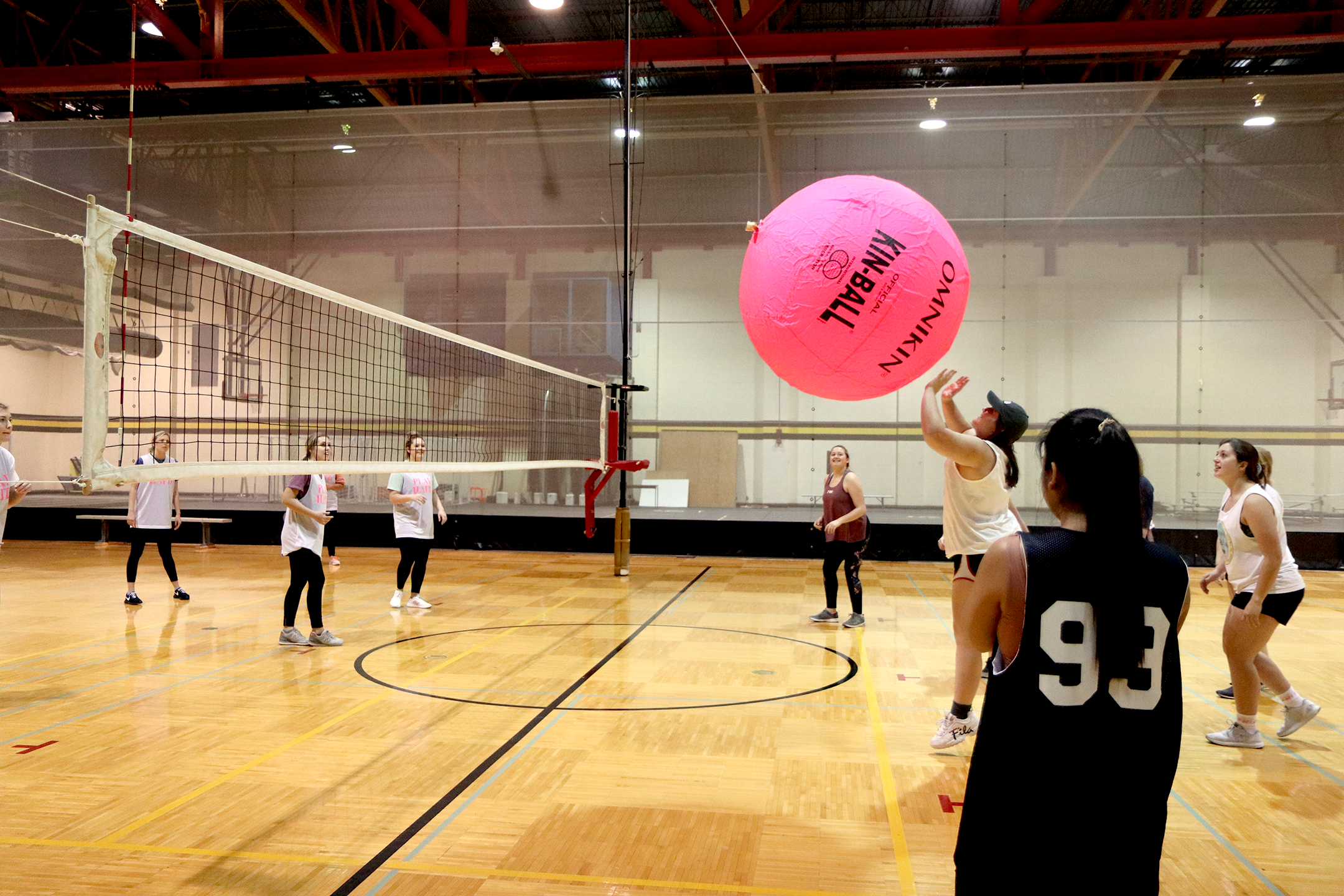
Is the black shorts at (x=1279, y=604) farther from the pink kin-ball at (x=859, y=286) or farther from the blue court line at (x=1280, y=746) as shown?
the pink kin-ball at (x=859, y=286)

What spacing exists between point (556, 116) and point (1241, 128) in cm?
952

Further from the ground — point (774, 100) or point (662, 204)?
point (774, 100)

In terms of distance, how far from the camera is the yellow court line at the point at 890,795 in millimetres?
2781

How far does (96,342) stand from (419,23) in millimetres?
10479

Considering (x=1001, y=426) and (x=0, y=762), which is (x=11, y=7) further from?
(x=1001, y=426)

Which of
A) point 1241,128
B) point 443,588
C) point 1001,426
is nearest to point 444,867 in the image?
point 1001,426

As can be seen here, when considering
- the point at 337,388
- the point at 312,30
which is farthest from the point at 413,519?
the point at 312,30

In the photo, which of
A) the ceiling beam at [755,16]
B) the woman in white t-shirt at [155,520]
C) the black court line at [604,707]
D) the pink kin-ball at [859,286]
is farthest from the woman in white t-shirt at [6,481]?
the ceiling beam at [755,16]

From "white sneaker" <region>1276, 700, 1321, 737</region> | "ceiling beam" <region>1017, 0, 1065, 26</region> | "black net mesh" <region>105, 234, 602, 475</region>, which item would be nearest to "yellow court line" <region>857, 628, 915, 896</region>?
"white sneaker" <region>1276, 700, 1321, 737</region>

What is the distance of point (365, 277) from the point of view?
13.5 metres

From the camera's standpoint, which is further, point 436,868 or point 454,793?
point 454,793

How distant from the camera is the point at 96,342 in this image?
114 inches

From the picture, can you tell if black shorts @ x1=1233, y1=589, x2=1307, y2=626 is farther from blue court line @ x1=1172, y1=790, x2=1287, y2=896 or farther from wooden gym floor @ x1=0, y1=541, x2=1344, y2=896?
blue court line @ x1=1172, y1=790, x2=1287, y2=896

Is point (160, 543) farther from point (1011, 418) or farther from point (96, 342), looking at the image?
point (1011, 418)
